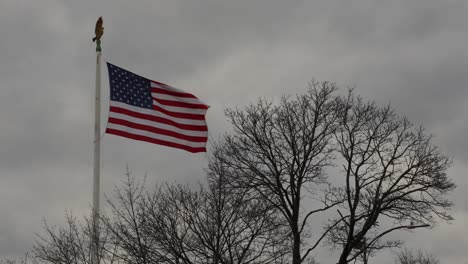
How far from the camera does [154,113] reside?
16391mm

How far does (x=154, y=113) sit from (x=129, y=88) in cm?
87

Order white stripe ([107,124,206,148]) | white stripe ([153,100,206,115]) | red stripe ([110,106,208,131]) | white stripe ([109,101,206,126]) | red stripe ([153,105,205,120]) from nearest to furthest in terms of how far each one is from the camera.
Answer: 1. white stripe ([107,124,206,148])
2. red stripe ([110,106,208,131])
3. white stripe ([109,101,206,126])
4. red stripe ([153,105,205,120])
5. white stripe ([153,100,206,115])

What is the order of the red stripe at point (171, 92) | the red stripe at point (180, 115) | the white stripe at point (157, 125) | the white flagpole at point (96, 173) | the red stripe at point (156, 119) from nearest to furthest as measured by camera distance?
the white flagpole at point (96, 173) → the white stripe at point (157, 125) → the red stripe at point (156, 119) → the red stripe at point (180, 115) → the red stripe at point (171, 92)

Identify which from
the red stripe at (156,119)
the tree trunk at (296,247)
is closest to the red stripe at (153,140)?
the red stripe at (156,119)

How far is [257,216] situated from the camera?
19.7 meters

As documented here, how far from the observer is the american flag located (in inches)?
615

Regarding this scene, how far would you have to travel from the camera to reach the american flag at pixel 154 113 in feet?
51.3

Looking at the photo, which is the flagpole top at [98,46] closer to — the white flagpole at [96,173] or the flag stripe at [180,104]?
the white flagpole at [96,173]

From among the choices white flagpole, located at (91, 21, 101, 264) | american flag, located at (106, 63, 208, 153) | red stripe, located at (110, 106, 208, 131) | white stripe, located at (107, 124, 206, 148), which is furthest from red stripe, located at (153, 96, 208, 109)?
white flagpole, located at (91, 21, 101, 264)

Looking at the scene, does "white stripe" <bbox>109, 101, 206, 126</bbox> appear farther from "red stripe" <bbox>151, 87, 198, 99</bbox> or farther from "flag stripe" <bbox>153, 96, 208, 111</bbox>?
"red stripe" <bbox>151, 87, 198, 99</bbox>

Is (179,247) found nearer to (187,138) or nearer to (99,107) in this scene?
(187,138)

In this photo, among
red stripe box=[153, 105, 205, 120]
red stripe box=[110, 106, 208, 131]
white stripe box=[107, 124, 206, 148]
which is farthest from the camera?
red stripe box=[153, 105, 205, 120]

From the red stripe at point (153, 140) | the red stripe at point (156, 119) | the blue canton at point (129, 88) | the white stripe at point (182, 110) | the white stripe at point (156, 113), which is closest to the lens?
the red stripe at point (153, 140)

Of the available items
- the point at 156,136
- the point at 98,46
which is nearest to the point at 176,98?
the point at 156,136
